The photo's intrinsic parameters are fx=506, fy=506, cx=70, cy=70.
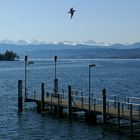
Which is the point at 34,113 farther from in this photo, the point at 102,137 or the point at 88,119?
the point at 102,137

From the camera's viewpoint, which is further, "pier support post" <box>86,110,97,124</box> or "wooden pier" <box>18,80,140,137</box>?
"pier support post" <box>86,110,97,124</box>

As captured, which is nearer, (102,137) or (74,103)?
(102,137)

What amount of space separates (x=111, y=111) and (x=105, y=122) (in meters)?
1.15

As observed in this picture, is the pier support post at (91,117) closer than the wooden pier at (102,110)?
No

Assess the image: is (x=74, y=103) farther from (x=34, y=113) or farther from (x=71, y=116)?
(x=34, y=113)

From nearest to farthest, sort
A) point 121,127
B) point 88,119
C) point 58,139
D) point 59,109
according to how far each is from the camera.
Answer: point 58,139, point 121,127, point 88,119, point 59,109

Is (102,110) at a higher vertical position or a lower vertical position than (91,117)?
higher

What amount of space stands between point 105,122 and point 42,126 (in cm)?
580

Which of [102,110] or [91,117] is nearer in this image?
[102,110]

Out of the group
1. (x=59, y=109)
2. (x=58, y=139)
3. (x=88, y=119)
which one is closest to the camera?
(x=58, y=139)

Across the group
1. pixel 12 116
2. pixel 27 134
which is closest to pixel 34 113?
pixel 12 116

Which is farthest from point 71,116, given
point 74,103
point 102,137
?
point 102,137

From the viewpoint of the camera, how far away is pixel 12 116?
171 ft

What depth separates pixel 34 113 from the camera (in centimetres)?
5316
